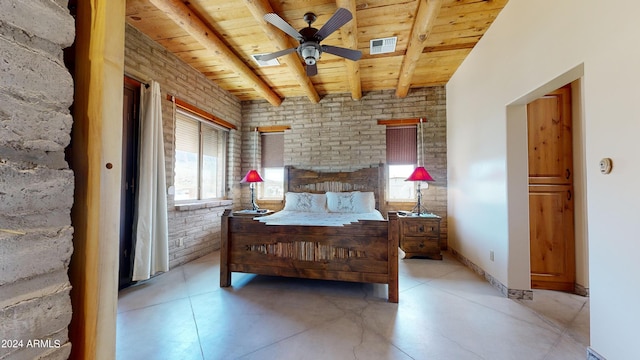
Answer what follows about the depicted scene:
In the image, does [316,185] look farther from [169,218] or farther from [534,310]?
[534,310]

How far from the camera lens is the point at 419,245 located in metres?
3.78

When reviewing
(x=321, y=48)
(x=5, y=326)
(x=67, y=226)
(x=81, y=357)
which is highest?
(x=321, y=48)

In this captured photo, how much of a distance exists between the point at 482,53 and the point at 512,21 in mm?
610

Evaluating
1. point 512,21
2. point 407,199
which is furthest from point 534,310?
point 512,21

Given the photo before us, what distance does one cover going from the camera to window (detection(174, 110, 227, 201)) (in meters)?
3.68

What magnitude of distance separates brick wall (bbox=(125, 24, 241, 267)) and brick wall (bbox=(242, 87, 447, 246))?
0.78 meters

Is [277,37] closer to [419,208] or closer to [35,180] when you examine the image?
[35,180]

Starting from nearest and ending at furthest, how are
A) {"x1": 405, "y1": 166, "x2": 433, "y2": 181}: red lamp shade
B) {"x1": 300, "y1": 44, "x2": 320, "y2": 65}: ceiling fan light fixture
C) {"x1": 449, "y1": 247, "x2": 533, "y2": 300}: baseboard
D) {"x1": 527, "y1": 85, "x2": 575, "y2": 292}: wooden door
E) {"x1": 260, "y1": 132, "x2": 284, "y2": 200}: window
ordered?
{"x1": 300, "y1": 44, "x2": 320, "y2": 65}: ceiling fan light fixture
{"x1": 449, "y1": 247, "x2": 533, "y2": 300}: baseboard
{"x1": 527, "y1": 85, "x2": 575, "y2": 292}: wooden door
{"x1": 405, "y1": 166, "x2": 433, "y2": 181}: red lamp shade
{"x1": 260, "y1": 132, "x2": 284, "y2": 200}: window

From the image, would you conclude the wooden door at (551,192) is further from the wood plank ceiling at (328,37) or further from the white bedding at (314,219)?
the white bedding at (314,219)

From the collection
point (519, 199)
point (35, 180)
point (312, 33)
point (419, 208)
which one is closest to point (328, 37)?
point (312, 33)

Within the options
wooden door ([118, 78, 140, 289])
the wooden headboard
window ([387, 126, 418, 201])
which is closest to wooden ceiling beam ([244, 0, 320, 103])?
the wooden headboard

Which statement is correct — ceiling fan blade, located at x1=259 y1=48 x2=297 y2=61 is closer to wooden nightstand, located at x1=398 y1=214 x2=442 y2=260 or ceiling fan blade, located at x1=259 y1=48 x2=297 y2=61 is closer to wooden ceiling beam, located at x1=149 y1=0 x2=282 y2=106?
wooden ceiling beam, located at x1=149 y1=0 x2=282 y2=106

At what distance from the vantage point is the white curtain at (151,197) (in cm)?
277

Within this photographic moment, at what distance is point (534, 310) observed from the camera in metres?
2.25
